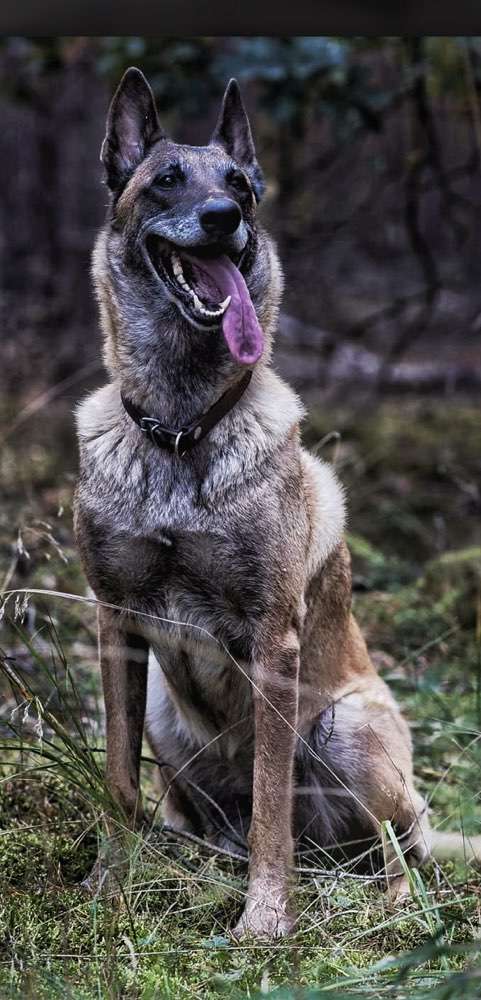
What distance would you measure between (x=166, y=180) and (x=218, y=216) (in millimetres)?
274

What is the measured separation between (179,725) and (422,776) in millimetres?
934

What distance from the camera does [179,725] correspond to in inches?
133

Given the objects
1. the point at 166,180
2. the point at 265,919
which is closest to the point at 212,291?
the point at 166,180

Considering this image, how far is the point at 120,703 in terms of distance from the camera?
3.04 metres

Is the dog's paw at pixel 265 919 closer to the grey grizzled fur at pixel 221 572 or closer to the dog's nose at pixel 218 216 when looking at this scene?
the grey grizzled fur at pixel 221 572

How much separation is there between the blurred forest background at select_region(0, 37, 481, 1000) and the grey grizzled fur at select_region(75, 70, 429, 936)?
19cm

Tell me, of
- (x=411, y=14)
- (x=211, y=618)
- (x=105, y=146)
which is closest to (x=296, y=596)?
(x=211, y=618)

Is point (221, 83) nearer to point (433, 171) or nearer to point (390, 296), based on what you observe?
point (433, 171)

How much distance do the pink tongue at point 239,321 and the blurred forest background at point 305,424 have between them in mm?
733

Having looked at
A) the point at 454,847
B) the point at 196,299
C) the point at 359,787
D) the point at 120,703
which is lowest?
the point at 454,847

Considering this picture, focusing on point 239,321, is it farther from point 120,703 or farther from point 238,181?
point 120,703

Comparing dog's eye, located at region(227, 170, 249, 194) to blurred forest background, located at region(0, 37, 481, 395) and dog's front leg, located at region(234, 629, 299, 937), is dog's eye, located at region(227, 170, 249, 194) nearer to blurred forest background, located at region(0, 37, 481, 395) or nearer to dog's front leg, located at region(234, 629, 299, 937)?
dog's front leg, located at region(234, 629, 299, 937)

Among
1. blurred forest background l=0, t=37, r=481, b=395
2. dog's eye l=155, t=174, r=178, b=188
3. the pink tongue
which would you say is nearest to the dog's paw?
the pink tongue

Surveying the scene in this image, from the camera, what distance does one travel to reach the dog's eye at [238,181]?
3.07 metres
